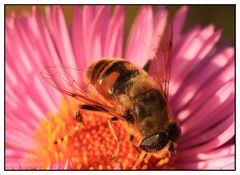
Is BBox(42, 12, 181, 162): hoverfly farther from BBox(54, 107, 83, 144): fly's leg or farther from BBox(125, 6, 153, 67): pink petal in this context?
BBox(125, 6, 153, 67): pink petal

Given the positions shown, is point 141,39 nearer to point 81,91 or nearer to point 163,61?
point 163,61

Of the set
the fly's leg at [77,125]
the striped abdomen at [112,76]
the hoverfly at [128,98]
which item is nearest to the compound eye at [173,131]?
the hoverfly at [128,98]

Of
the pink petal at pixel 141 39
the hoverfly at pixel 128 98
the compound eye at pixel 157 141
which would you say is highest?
the pink petal at pixel 141 39

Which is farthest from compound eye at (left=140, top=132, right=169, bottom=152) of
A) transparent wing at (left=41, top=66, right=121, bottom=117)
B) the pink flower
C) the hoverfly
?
the pink flower

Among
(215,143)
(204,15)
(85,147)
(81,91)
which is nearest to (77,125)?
(85,147)

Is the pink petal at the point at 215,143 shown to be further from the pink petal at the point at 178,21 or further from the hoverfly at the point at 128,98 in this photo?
the pink petal at the point at 178,21
